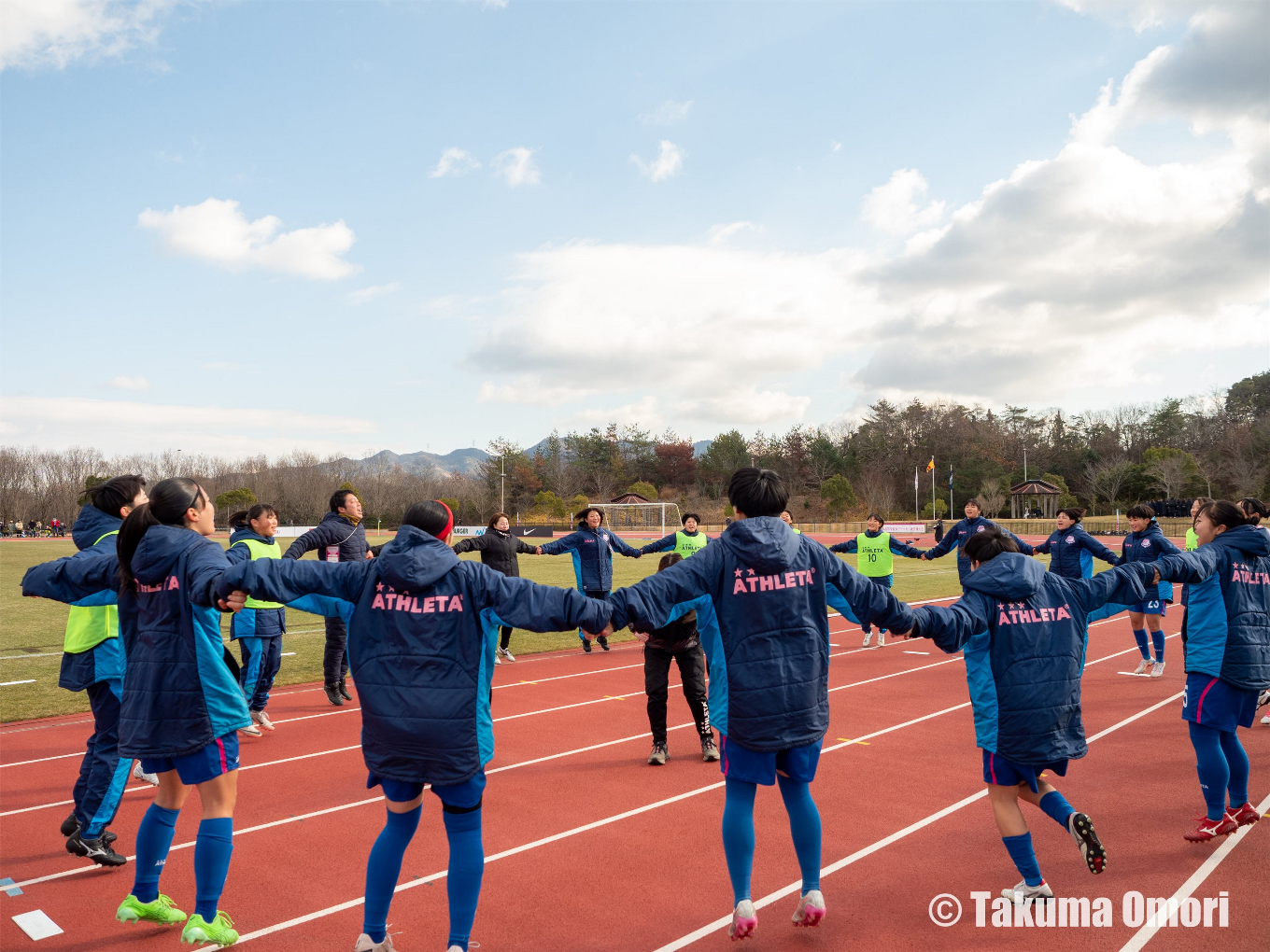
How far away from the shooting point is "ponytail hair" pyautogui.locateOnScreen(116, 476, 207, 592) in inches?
141

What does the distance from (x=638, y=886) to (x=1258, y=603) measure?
3901 millimetres

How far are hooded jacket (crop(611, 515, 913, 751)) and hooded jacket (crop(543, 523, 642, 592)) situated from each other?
7422mm

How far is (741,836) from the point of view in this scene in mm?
3492

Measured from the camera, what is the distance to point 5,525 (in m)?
65.8

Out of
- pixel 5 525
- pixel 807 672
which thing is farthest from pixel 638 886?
pixel 5 525

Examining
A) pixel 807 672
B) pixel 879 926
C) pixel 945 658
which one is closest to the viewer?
pixel 807 672

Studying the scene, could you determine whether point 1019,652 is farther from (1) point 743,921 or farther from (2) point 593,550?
(2) point 593,550

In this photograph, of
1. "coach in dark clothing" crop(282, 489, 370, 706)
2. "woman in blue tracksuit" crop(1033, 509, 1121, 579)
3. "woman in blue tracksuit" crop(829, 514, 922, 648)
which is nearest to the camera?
"coach in dark clothing" crop(282, 489, 370, 706)

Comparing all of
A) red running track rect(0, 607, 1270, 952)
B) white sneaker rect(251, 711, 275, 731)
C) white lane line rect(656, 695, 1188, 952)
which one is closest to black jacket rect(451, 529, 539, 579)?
red running track rect(0, 607, 1270, 952)

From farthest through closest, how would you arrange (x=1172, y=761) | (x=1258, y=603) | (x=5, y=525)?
1. (x=5, y=525)
2. (x=1172, y=761)
3. (x=1258, y=603)

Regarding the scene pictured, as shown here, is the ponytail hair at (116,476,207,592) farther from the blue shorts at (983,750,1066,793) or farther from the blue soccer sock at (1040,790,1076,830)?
the blue soccer sock at (1040,790,1076,830)

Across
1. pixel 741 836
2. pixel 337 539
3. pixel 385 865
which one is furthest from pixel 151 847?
pixel 337 539

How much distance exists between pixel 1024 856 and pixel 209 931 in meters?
3.62

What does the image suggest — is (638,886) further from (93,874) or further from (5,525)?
(5,525)
